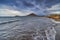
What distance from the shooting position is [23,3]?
132cm

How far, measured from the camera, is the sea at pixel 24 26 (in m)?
1.13

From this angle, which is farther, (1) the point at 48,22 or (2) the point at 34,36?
(1) the point at 48,22

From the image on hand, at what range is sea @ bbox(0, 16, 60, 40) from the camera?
1.13 meters

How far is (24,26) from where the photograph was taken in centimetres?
126

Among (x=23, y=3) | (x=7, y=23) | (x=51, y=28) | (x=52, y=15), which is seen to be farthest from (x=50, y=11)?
(x=7, y=23)

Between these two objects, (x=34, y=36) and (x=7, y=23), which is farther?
(x=7, y=23)

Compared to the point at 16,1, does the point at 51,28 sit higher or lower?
lower

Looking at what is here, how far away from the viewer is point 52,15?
130 centimetres

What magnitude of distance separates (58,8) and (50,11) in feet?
0.29

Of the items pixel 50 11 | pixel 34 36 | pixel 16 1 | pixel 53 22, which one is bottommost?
pixel 34 36

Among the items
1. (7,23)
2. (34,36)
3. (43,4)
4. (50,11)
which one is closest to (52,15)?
(50,11)

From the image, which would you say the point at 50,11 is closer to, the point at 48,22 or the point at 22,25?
the point at 48,22

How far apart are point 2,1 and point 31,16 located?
0.34m

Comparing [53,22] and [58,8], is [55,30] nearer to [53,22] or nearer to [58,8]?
[53,22]
